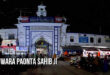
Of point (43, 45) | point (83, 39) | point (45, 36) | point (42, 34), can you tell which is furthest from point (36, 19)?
point (83, 39)

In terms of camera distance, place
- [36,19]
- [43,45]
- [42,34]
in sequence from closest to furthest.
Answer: [36,19], [42,34], [43,45]

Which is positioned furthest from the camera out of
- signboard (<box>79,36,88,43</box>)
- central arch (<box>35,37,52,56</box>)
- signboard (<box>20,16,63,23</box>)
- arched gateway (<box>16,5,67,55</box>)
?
signboard (<box>79,36,88,43</box>)

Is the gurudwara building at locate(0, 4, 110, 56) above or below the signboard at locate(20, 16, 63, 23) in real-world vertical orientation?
below

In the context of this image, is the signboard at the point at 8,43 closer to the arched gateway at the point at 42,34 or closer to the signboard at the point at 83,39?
the arched gateway at the point at 42,34

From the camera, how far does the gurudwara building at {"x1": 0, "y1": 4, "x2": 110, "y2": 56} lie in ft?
122

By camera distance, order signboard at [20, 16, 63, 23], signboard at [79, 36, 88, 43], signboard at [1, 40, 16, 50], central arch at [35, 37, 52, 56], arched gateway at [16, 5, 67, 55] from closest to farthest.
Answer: signboard at [1, 40, 16, 50], signboard at [20, 16, 63, 23], arched gateway at [16, 5, 67, 55], central arch at [35, 37, 52, 56], signboard at [79, 36, 88, 43]

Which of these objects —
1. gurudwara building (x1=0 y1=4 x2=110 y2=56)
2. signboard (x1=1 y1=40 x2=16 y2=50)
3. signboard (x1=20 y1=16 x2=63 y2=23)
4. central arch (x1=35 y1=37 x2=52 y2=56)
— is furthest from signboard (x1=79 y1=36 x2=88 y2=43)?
signboard (x1=1 y1=40 x2=16 y2=50)

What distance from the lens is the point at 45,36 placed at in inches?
1497

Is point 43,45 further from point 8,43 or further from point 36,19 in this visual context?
point 8,43

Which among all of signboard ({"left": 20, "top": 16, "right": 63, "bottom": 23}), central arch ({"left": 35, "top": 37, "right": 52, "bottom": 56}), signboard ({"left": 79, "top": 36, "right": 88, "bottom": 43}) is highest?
signboard ({"left": 20, "top": 16, "right": 63, "bottom": 23})

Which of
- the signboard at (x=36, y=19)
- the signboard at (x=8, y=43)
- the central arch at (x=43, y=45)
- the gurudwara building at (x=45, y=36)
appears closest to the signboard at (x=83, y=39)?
the gurudwara building at (x=45, y=36)

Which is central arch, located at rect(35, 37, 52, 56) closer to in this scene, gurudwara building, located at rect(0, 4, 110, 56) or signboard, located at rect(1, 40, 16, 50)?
gurudwara building, located at rect(0, 4, 110, 56)

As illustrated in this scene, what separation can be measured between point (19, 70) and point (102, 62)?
827 cm

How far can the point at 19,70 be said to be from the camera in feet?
64.7
